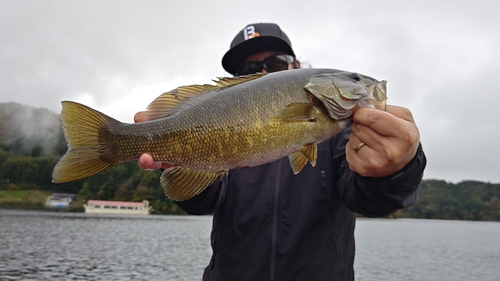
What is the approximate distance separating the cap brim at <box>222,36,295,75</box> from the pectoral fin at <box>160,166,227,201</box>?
2317mm

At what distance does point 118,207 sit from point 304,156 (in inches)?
4470

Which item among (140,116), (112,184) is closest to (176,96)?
(140,116)

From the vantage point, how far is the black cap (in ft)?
16.1

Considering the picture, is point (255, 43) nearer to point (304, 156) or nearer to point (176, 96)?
point (176, 96)

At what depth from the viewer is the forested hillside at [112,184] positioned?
9200cm

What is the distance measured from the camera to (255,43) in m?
4.96

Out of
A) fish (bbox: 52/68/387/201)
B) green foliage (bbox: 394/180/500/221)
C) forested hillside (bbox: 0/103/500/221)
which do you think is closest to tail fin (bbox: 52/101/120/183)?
fish (bbox: 52/68/387/201)

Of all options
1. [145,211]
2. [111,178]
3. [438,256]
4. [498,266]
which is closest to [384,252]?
[438,256]

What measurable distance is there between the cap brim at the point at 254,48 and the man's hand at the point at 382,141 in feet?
7.85

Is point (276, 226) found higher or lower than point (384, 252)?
higher

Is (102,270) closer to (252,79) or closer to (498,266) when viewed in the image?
(252,79)

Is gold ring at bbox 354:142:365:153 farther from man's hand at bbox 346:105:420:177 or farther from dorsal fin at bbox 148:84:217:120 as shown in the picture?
dorsal fin at bbox 148:84:217:120

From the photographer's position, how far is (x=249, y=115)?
3010mm

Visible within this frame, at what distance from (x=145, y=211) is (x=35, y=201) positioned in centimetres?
3434
